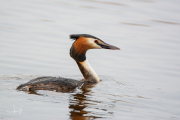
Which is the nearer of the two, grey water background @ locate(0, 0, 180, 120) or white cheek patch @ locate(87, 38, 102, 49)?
grey water background @ locate(0, 0, 180, 120)

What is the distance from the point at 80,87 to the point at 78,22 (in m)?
7.43

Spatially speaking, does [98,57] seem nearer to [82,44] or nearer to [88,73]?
[88,73]

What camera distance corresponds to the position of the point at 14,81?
836 cm

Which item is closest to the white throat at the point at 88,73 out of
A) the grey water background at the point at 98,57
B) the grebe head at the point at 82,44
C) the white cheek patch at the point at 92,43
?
the grebe head at the point at 82,44

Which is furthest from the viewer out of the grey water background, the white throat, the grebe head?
the white throat

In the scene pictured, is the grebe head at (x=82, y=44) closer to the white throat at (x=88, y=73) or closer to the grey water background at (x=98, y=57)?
the white throat at (x=88, y=73)

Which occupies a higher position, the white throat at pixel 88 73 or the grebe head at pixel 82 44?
the grebe head at pixel 82 44

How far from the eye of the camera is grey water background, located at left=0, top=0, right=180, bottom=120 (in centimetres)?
676

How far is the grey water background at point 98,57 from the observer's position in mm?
6762

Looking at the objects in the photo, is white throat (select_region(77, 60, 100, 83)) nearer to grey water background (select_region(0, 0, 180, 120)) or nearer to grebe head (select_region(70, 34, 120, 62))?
grebe head (select_region(70, 34, 120, 62))

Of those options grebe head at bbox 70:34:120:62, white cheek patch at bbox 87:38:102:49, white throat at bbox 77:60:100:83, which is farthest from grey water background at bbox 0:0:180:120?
white cheek patch at bbox 87:38:102:49

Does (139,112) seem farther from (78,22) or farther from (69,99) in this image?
(78,22)

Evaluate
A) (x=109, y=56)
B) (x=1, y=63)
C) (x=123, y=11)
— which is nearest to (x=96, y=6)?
(x=123, y=11)

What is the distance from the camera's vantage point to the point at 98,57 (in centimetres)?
1135
